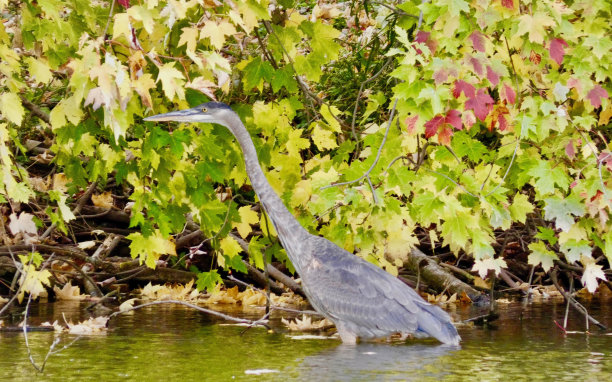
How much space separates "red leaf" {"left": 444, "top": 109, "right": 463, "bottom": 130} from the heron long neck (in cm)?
139

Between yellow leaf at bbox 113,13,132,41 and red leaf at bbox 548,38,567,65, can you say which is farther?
red leaf at bbox 548,38,567,65

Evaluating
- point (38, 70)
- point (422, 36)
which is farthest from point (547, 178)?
point (38, 70)

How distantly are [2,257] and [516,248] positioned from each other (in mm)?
5113

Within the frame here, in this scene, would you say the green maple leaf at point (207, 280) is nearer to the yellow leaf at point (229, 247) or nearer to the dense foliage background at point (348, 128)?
the dense foliage background at point (348, 128)

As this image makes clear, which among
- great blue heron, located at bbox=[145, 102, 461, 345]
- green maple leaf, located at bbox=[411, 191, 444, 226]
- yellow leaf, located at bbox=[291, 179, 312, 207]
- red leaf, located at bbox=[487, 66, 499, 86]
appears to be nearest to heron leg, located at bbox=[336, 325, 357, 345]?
great blue heron, located at bbox=[145, 102, 461, 345]

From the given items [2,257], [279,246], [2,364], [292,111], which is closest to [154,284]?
[2,257]

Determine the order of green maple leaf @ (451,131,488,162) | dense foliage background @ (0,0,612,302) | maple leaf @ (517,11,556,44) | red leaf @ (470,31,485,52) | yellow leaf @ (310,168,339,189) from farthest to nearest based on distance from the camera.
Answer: green maple leaf @ (451,131,488,162) < yellow leaf @ (310,168,339,189) < red leaf @ (470,31,485,52) < maple leaf @ (517,11,556,44) < dense foliage background @ (0,0,612,302)

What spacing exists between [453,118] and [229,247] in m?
2.13

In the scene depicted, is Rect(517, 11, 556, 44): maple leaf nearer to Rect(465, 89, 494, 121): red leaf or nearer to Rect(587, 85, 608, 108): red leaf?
Rect(465, 89, 494, 121): red leaf

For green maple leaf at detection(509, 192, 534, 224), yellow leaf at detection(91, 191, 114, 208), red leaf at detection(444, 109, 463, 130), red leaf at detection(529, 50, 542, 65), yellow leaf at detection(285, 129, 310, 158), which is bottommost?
green maple leaf at detection(509, 192, 534, 224)

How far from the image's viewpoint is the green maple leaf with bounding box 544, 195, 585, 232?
539 cm

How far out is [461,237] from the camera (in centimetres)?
520

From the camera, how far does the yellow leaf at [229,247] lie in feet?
21.5

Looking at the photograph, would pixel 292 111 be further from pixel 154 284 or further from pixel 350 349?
pixel 154 284
